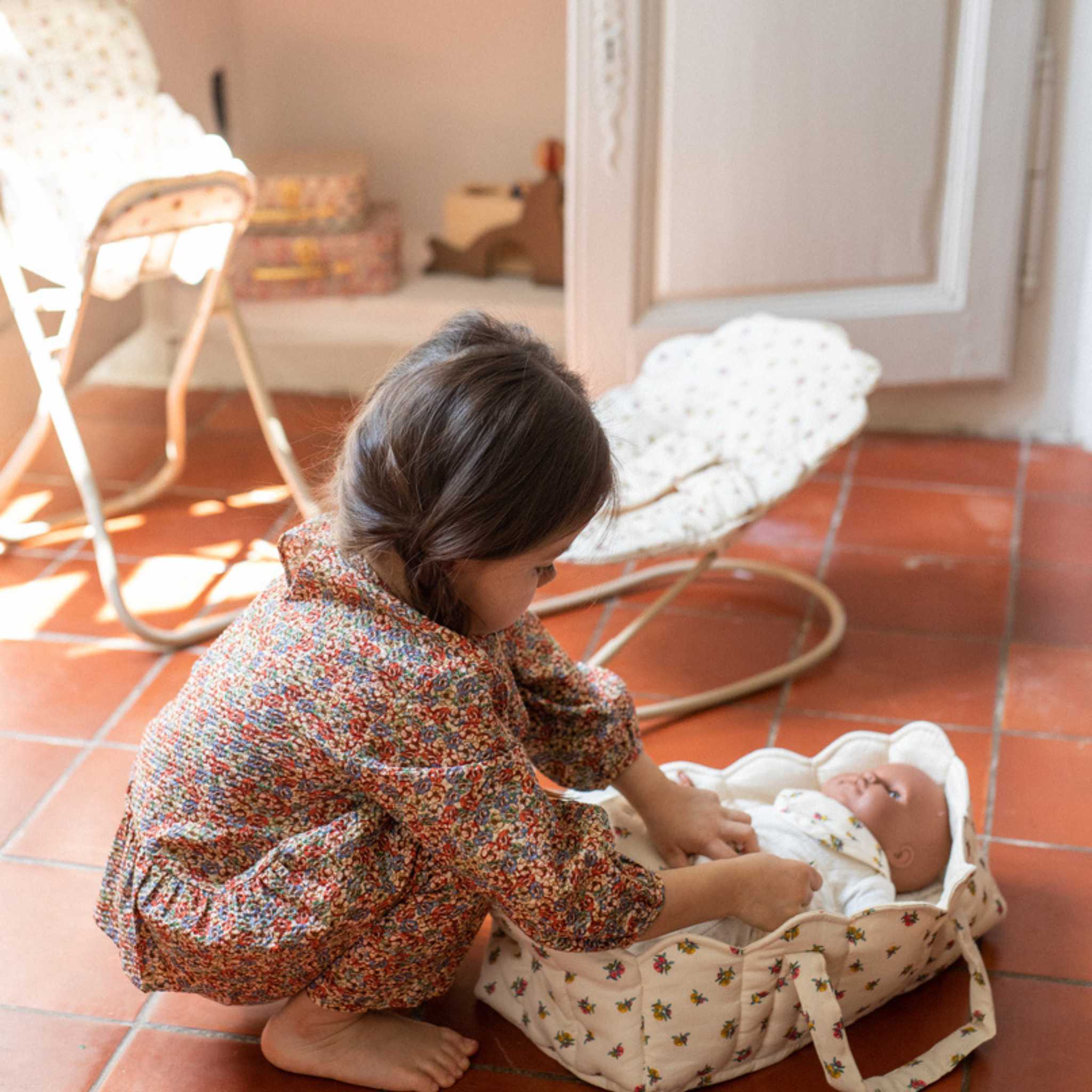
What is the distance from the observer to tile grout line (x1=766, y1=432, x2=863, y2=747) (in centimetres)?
212

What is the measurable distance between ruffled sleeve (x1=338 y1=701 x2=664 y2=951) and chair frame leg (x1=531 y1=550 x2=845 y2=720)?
747 mm

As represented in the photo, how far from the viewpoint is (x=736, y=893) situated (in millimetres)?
1407

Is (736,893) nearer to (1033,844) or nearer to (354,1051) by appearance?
(354,1051)

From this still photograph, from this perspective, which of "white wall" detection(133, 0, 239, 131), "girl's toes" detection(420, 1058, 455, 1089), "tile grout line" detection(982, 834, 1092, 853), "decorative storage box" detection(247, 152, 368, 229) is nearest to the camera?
"girl's toes" detection(420, 1058, 455, 1089)

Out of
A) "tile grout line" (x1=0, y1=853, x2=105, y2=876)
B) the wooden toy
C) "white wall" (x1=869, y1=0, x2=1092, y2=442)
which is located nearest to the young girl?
"tile grout line" (x1=0, y1=853, x2=105, y2=876)

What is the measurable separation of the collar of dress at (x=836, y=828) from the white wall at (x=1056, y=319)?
164 cm

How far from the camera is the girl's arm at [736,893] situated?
138cm

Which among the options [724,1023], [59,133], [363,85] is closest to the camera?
[724,1023]

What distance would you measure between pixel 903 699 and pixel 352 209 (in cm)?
182

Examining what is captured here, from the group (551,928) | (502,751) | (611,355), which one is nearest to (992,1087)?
(551,928)

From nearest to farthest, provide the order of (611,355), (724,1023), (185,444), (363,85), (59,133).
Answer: (724,1023), (59,133), (611,355), (185,444), (363,85)

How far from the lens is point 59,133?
2518 millimetres

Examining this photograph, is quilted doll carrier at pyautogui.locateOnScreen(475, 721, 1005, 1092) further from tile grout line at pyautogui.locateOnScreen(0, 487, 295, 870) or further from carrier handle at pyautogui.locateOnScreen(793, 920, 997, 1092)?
tile grout line at pyautogui.locateOnScreen(0, 487, 295, 870)

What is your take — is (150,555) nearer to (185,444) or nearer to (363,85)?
(185,444)
